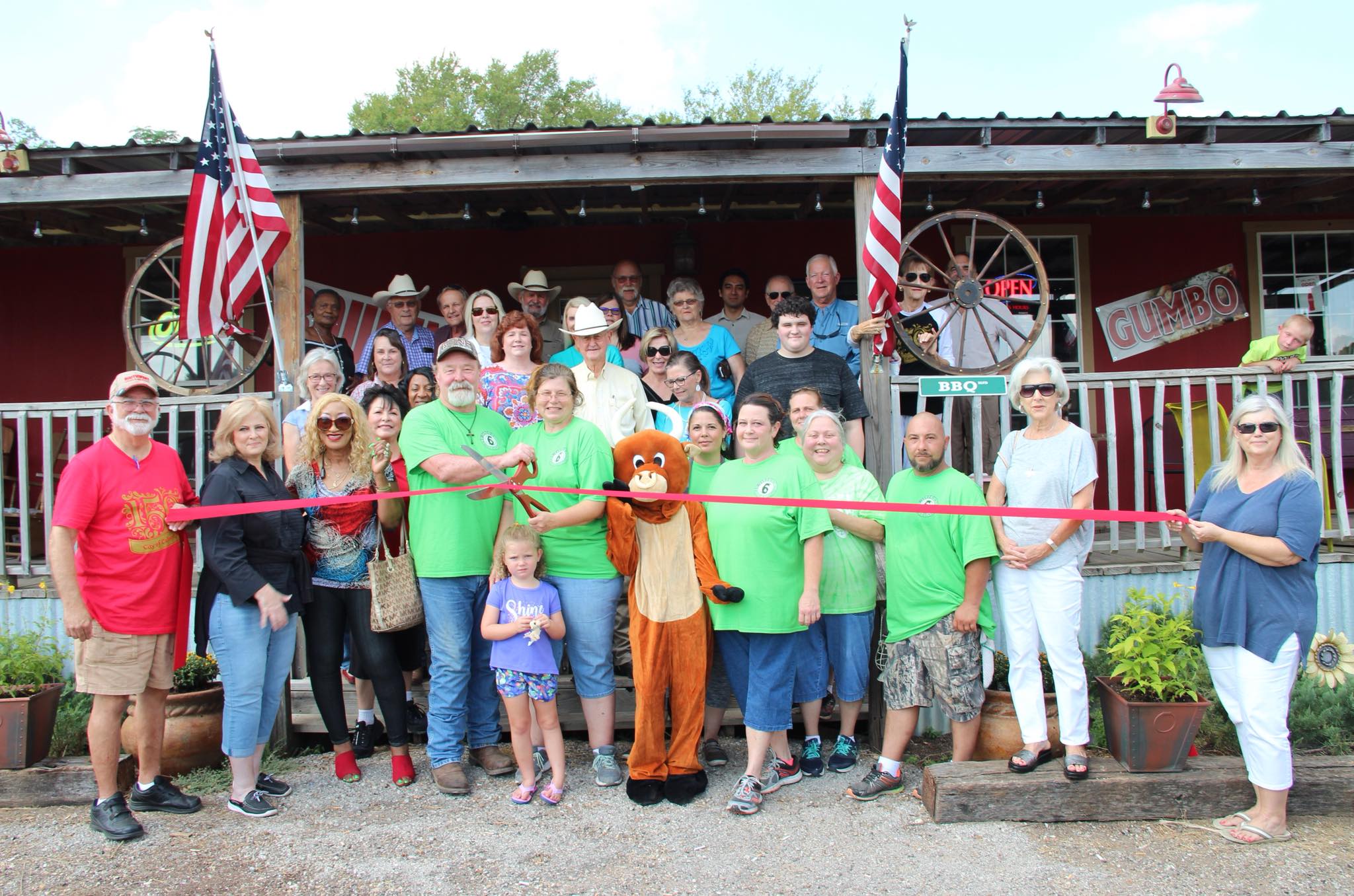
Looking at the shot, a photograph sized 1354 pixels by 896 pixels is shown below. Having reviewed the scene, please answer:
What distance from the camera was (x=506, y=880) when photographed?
3.49 metres

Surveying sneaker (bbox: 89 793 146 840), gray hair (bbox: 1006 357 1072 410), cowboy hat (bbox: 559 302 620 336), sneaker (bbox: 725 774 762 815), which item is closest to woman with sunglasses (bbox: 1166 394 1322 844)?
gray hair (bbox: 1006 357 1072 410)

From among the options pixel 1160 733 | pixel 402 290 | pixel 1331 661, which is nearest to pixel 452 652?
pixel 1160 733

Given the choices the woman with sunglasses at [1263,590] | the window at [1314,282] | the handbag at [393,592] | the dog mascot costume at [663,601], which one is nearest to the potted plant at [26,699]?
the handbag at [393,592]

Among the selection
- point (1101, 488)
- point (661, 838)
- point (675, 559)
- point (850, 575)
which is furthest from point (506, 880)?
point (1101, 488)

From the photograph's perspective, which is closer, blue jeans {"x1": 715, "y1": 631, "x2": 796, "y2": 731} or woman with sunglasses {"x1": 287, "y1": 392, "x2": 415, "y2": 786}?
blue jeans {"x1": 715, "y1": 631, "x2": 796, "y2": 731}

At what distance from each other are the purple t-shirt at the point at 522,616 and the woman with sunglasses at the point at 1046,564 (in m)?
2.06

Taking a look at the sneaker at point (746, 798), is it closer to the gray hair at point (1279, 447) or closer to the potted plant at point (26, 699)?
the gray hair at point (1279, 447)

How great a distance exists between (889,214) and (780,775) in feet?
9.84

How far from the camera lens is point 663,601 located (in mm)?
4086

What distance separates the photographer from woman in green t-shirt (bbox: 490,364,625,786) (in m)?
4.20

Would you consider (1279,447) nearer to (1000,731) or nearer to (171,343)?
(1000,731)

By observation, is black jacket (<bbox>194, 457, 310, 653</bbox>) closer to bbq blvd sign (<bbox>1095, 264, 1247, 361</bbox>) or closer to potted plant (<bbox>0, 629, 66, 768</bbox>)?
potted plant (<bbox>0, 629, 66, 768</bbox>)

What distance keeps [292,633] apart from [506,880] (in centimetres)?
156

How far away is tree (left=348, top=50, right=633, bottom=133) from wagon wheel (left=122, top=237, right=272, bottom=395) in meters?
30.2
